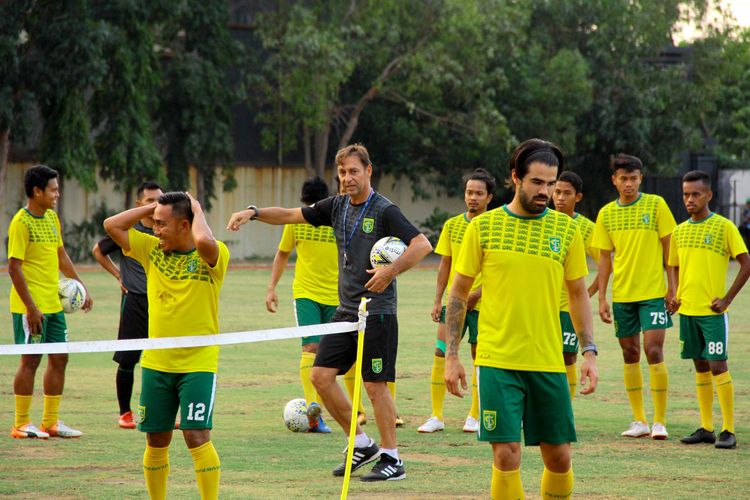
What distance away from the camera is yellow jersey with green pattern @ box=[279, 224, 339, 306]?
37.0 ft

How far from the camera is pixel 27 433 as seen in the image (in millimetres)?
10211

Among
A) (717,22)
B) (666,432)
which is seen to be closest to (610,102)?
(717,22)

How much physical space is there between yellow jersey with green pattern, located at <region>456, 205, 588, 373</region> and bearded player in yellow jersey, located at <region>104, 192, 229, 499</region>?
1.69 metres

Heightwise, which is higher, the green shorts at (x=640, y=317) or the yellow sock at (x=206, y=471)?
the green shorts at (x=640, y=317)

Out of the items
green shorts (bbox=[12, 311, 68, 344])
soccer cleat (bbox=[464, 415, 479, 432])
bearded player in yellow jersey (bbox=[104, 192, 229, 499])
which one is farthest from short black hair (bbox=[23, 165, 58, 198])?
soccer cleat (bbox=[464, 415, 479, 432])

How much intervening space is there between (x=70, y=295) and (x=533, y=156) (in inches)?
219

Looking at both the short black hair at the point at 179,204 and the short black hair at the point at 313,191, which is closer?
the short black hair at the point at 179,204

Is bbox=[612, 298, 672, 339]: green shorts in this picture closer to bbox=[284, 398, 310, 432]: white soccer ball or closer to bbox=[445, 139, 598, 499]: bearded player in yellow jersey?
bbox=[284, 398, 310, 432]: white soccer ball

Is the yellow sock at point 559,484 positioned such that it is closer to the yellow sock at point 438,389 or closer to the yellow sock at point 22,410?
the yellow sock at point 438,389

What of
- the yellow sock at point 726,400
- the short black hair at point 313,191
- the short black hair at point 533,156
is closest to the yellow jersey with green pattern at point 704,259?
the yellow sock at point 726,400

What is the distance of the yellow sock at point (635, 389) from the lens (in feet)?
34.9

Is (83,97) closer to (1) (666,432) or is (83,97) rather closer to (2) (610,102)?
(2) (610,102)

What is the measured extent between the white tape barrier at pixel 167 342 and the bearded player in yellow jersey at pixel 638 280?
3513 millimetres

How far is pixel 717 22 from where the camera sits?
150 feet
